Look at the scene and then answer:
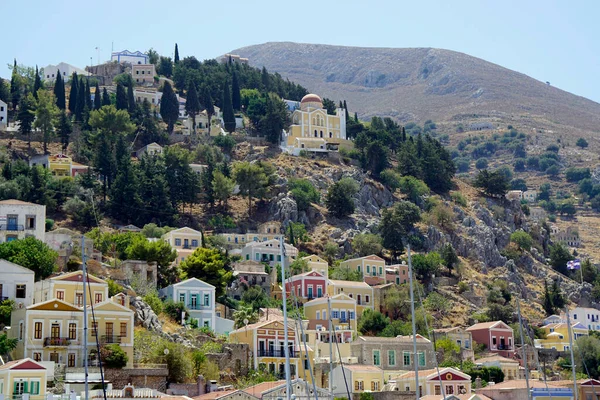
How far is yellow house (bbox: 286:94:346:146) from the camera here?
5408 inches

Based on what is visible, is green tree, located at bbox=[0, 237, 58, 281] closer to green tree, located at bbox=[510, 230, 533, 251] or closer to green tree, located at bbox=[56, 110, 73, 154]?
green tree, located at bbox=[56, 110, 73, 154]

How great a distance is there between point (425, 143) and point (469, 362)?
59.0m

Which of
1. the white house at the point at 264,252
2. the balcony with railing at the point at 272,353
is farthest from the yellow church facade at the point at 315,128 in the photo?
the balcony with railing at the point at 272,353

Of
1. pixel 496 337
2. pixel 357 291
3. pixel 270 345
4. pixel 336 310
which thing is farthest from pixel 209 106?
pixel 270 345

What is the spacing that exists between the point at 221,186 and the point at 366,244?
15.9m

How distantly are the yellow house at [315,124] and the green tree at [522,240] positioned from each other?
24.9 meters

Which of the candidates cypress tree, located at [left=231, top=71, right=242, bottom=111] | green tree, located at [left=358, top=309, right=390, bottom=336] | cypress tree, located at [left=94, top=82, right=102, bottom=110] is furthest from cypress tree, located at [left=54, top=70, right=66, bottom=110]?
green tree, located at [left=358, top=309, right=390, bottom=336]

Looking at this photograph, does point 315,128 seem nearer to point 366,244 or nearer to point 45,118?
point 366,244

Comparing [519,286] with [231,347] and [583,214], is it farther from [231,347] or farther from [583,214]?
[583,214]

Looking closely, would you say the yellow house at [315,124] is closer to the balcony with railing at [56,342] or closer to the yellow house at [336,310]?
the yellow house at [336,310]

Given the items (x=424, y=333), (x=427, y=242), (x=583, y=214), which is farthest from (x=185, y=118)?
(x=583, y=214)

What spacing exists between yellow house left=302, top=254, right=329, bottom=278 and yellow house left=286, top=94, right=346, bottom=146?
32.4 metres

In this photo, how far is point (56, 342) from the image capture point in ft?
205

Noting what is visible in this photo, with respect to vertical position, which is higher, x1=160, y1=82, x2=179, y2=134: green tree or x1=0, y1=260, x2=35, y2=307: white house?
x1=160, y1=82, x2=179, y2=134: green tree
